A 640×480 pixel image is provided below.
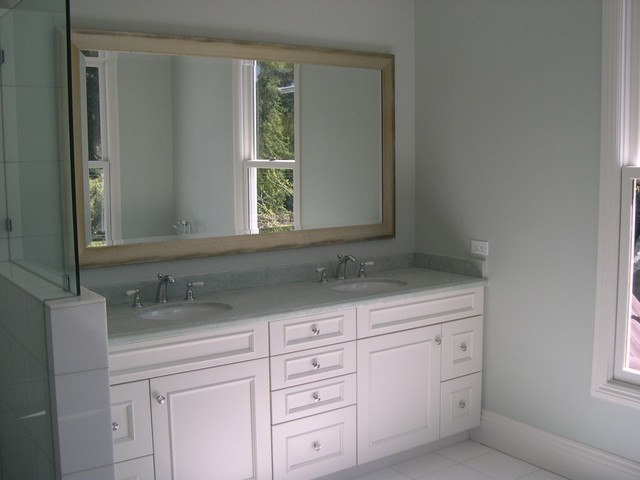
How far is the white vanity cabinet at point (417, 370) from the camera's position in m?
3.16

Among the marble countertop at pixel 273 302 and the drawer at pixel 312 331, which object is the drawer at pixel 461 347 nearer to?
the marble countertop at pixel 273 302

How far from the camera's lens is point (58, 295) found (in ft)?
6.44

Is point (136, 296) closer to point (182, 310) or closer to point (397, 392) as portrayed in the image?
point (182, 310)

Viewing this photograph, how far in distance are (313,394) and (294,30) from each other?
176 centimetres

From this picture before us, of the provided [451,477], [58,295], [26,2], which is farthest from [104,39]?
[451,477]

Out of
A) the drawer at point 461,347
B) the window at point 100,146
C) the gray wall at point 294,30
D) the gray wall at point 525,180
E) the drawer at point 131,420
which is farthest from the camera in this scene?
the drawer at point 461,347

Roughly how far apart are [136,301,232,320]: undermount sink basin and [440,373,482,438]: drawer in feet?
3.99

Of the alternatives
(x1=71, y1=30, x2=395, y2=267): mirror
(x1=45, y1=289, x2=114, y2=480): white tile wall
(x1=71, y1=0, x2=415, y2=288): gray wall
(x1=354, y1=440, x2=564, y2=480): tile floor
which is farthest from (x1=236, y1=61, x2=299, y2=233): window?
(x1=45, y1=289, x2=114, y2=480): white tile wall

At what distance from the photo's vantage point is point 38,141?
208cm

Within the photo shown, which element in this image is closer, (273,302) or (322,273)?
→ (273,302)

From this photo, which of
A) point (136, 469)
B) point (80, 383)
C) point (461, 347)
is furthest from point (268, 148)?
point (80, 383)

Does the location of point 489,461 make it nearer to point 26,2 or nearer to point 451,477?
point 451,477

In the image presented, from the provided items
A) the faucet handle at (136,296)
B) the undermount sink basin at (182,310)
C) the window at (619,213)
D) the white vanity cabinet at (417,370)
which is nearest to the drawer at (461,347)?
the white vanity cabinet at (417,370)

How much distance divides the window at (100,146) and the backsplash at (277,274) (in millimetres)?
248
